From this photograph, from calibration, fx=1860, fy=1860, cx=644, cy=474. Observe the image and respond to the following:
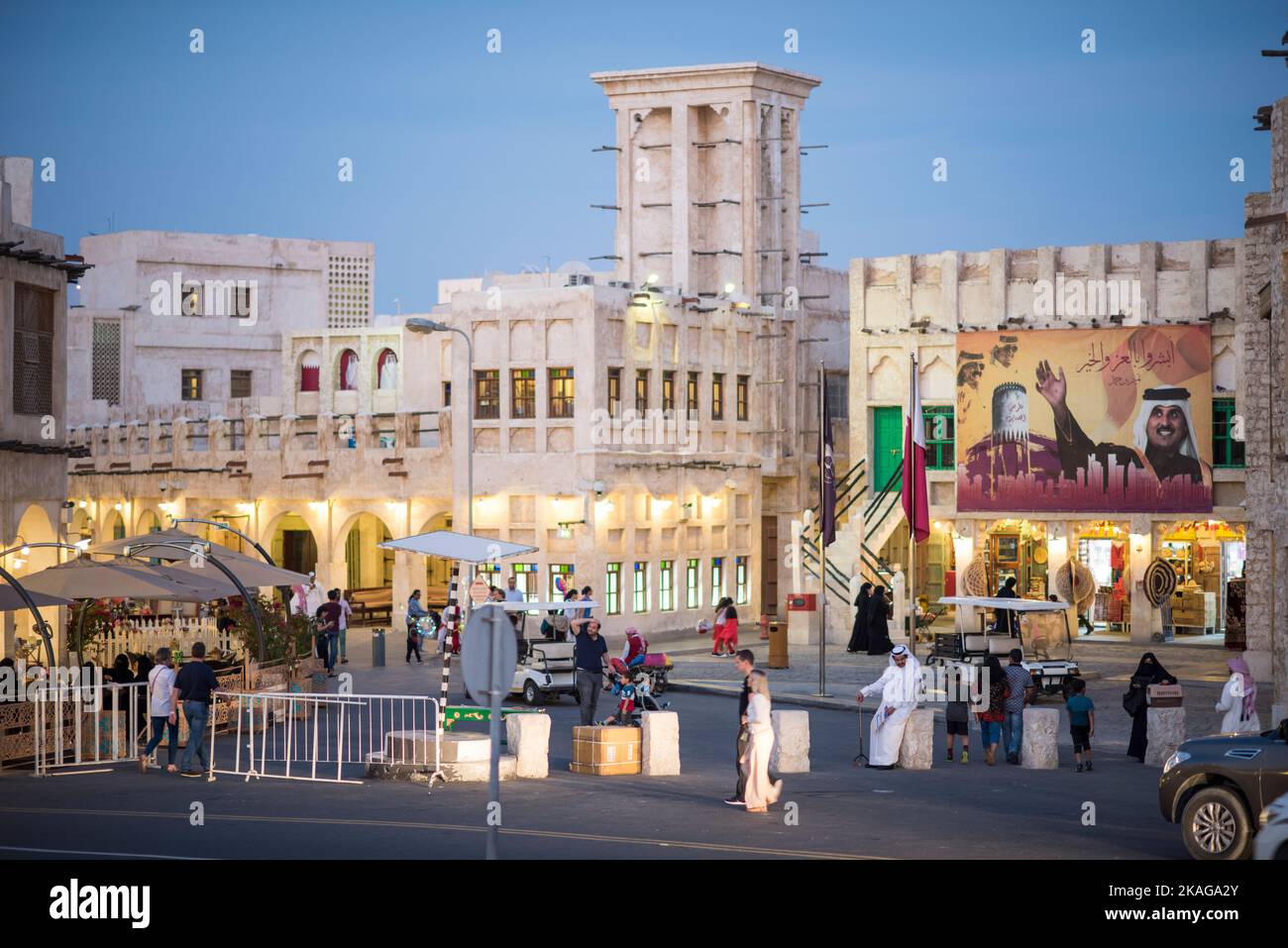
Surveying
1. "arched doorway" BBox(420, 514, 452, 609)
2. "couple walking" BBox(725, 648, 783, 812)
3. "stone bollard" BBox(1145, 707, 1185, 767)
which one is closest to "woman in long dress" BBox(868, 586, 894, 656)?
"arched doorway" BBox(420, 514, 452, 609)

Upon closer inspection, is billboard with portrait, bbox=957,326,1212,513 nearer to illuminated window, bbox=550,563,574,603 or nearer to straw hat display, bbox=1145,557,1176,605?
straw hat display, bbox=1145,557,1176,605

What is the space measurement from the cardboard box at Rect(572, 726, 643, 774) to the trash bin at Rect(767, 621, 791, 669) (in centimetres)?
1412

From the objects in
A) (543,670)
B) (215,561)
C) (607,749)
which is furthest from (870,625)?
(607,749)

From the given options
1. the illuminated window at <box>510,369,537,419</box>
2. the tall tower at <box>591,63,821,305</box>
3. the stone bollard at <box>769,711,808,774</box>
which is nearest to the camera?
the stone bollard at <box>769,711,808,774</box>

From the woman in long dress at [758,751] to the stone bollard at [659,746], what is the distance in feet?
9.91

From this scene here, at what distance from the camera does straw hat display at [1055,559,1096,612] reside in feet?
A: 142

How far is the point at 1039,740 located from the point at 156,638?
52.2 ft

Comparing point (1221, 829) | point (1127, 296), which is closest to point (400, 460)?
point (1127, 296)

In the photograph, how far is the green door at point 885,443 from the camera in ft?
151

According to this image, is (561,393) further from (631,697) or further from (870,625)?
(631,697)

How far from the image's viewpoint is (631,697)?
27.1 metres

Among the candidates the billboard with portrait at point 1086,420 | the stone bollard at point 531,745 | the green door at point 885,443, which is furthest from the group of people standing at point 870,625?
the stone bollard at point 531,745
